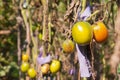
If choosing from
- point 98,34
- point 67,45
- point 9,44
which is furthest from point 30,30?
point 9,44

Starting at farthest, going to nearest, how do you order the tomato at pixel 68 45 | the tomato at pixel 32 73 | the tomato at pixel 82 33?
the tomato at pixel 32 73
the tomato at pixel 68 45
the tomato at pixel 82 33

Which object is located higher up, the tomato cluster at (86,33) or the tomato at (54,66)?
the tomato cluster at (86,33)

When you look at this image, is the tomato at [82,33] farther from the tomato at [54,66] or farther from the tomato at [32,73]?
the tomato at [32,73]

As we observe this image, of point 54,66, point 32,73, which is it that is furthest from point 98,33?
point 32,73

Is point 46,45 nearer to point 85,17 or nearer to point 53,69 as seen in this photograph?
point 53,69

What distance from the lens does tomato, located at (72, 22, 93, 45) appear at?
3.63ft

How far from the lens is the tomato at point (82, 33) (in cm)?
111

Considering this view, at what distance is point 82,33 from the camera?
1.11m

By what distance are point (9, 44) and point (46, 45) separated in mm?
1731

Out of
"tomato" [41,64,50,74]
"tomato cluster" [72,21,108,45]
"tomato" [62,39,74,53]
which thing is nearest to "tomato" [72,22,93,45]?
"tomato cluster" [72,21,108,45]

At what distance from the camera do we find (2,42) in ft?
10.7

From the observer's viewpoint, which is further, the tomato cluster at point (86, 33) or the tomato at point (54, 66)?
the tomato at point (54, 66)

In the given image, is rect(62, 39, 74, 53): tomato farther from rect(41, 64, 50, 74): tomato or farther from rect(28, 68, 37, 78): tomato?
rect(28, 68, 37, 78): tomato

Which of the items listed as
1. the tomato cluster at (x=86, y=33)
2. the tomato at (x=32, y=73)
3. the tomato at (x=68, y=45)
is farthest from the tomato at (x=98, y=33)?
the tomato at (x=32, y=73)
